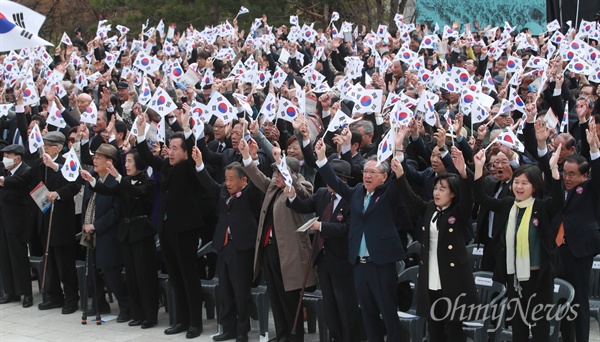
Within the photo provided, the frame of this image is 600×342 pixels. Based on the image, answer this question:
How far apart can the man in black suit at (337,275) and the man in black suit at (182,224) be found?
60.6 inches

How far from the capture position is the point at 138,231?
392 inches

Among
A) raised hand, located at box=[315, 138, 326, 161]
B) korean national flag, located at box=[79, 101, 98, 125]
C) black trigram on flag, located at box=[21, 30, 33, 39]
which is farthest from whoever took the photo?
korean national flag, located at box=[79, 101, 98, 125]

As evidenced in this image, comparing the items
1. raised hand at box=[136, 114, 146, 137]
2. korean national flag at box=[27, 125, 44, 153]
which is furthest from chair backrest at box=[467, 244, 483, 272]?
korean national flag at box=[27, 125, 44, 153]

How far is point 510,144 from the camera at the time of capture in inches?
337

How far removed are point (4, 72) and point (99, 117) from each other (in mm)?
5934

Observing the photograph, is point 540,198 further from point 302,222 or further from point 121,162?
point 121,162

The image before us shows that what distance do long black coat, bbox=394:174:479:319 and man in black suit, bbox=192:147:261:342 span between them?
2.14 meters

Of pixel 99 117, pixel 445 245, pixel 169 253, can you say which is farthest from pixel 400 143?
pixel 99 117

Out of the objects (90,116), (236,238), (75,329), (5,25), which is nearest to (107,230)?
(75,329)

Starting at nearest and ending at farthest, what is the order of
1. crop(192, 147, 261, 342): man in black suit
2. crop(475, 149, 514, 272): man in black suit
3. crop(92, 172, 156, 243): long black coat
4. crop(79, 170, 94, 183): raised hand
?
crop(475, 149, 514, 272): man in black suit, crop(192, 147, 261, 342): man in black suit, crop(79, 170, 94, 183): raised hand, crop(92, 172, 156, 243): long black coat

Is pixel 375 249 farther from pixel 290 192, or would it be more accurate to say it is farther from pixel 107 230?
pixel 107 230

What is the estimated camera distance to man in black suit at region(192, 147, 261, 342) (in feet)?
30.2

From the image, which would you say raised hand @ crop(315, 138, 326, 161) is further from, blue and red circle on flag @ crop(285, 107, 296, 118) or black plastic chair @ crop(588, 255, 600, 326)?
black plastic chair @ crop(588, 255, 600, 326)

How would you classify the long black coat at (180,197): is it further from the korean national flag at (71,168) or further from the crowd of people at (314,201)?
the korean national flag at (71,168)
